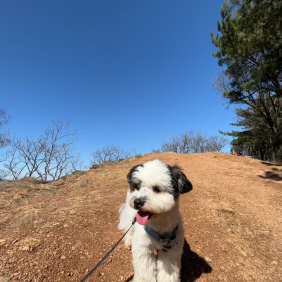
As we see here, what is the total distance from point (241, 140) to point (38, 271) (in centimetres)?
2034

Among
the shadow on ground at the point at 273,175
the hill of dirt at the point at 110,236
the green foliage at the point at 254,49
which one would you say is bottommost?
the hill of dirt at the point at 110,236

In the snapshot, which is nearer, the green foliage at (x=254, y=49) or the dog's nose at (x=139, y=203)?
the dog's nose at (x=139, y=203)

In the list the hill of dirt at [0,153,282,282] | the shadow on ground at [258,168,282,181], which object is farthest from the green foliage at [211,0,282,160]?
the hill of dirt at [0,153,282,282]

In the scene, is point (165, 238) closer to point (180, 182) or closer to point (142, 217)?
point (142, 217)

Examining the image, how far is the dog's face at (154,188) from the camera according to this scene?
2031 mm

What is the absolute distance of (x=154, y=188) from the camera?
2.27m

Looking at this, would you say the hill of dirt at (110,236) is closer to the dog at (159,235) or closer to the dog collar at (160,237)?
the dog at (159,235)

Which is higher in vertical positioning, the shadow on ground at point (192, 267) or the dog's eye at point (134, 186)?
the dog's eye at point (134, 186)

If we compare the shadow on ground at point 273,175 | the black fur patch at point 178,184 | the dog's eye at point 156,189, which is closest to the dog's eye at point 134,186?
the dog's eye at point 156,189

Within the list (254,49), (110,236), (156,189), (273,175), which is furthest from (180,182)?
(254,49)

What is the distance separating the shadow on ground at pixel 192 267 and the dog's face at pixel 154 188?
130 cm

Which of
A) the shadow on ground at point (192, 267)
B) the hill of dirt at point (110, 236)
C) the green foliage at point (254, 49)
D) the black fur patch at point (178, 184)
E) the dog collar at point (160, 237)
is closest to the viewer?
the dog collar at point (160, 237)

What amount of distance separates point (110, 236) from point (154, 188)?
177 centimetres

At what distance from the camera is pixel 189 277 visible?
8.67ft
